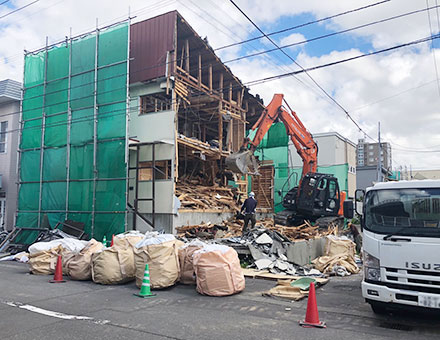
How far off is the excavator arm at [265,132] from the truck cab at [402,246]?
8.35 metres

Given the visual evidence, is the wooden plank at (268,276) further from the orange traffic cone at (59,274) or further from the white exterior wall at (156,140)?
the white exterior wall at (156,140)

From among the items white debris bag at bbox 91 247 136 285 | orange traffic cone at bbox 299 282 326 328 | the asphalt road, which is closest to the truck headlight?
the asphalt road

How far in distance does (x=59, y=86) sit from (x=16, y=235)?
7568mm

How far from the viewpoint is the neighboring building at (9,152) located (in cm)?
2112

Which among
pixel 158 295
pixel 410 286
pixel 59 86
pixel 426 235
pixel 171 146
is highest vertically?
pixel 59 86

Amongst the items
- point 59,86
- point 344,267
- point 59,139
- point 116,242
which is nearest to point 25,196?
point 59,139

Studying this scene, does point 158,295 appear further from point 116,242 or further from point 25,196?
point 25,196

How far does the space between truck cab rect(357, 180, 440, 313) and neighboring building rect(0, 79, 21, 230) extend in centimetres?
2022

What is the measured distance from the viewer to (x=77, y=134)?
1794 centimetres

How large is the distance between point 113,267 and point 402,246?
6.69m

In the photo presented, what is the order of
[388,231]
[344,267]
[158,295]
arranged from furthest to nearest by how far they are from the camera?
1. [344,267]
2. [158,295]
3. [388,231]

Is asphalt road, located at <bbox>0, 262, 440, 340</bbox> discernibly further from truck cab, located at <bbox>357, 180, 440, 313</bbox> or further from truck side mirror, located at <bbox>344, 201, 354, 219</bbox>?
truck side mirror, located at <bbox>344, 201, 354, 219</bbox>

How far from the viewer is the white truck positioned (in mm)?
5504

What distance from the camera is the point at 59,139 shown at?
18516mm
